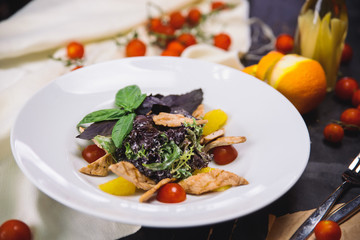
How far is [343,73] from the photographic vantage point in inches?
108

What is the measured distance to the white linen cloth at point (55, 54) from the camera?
1.53m

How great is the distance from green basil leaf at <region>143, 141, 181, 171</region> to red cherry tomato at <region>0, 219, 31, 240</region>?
58 centimetres

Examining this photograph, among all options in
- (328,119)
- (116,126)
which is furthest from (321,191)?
(116,126)

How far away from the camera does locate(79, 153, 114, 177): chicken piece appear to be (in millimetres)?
1512

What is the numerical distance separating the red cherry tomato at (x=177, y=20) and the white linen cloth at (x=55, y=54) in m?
0.18

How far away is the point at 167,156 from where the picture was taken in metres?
1.56

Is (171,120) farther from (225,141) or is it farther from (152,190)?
(152,190)

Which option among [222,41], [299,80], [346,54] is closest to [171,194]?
[299,80]

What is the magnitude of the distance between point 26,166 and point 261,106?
121 centimetres

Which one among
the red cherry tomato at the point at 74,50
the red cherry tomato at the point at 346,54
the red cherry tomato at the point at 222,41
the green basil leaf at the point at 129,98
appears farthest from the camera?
the red cherry tomato at the point at 222,41

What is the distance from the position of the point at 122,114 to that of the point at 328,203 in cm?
109

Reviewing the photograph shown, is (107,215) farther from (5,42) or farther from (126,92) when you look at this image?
(5,42)

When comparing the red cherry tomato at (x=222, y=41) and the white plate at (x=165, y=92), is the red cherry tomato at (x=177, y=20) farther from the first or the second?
the white plate at (x=165, y=92)

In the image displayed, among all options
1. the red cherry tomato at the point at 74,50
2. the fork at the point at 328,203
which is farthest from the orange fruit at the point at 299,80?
the red cherry tomato at the point at 74,50
